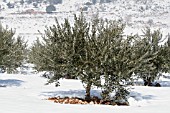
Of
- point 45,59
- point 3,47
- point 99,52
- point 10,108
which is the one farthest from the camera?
point 3,47

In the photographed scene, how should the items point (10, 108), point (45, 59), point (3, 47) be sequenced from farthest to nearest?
point (3, 47)
point (45, 59)
point (10, 108)

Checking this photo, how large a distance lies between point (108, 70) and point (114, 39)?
1.76m

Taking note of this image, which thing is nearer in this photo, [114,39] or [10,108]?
[10,108]

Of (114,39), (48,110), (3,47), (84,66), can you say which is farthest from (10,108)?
(3,47)

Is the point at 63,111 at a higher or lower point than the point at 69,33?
lower

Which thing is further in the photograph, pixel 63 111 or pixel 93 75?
pixel 93 75

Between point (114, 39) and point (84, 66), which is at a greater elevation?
point (114, 39)

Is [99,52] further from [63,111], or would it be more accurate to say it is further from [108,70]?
[63,111]

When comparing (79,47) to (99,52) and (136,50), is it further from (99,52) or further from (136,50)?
(136,50)

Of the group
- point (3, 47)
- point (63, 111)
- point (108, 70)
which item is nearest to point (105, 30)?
point (108, 70)

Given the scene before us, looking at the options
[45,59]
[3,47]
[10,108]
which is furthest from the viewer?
[3,47]

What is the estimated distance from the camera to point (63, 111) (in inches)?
663

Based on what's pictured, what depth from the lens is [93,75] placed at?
21.5 metres

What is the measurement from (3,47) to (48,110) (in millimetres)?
15733
